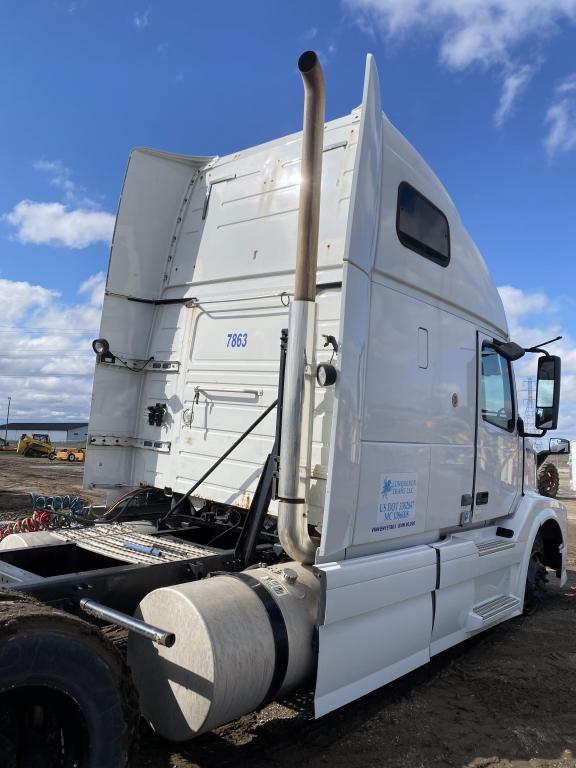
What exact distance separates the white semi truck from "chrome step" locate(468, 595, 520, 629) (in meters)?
0.02

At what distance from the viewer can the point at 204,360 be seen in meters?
4.72

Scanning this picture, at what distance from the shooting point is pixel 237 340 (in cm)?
453

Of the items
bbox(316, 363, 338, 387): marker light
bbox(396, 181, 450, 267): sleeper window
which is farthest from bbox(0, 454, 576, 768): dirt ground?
bbox(396, 181, 450, 267): sleeper window

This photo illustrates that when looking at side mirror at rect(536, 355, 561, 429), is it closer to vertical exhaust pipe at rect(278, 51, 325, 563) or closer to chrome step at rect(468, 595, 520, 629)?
chrome step at rect(468, 595, 520, 629)

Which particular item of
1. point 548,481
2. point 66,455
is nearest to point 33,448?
point 66,455

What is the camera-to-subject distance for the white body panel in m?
3.48

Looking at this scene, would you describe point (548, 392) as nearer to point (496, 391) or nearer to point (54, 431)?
point (496, 391)

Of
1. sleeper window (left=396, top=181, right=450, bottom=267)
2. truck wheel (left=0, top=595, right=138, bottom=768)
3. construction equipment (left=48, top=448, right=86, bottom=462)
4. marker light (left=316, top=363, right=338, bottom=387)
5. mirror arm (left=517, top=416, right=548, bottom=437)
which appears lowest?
construction equipment (left=48, top=448, right=86, bottom=462)

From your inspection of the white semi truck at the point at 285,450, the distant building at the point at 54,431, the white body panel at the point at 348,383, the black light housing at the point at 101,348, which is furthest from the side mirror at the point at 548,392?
the distant building at the point at 54,431

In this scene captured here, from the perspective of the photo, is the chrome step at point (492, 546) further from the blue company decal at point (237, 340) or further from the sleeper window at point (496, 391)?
the blue company decal at point (237, 340)

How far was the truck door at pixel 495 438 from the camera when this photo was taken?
492 cm

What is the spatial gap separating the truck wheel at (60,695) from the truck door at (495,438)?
328 cm

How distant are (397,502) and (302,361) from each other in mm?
1187

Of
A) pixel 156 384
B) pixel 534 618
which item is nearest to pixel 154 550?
pixel 156 384
